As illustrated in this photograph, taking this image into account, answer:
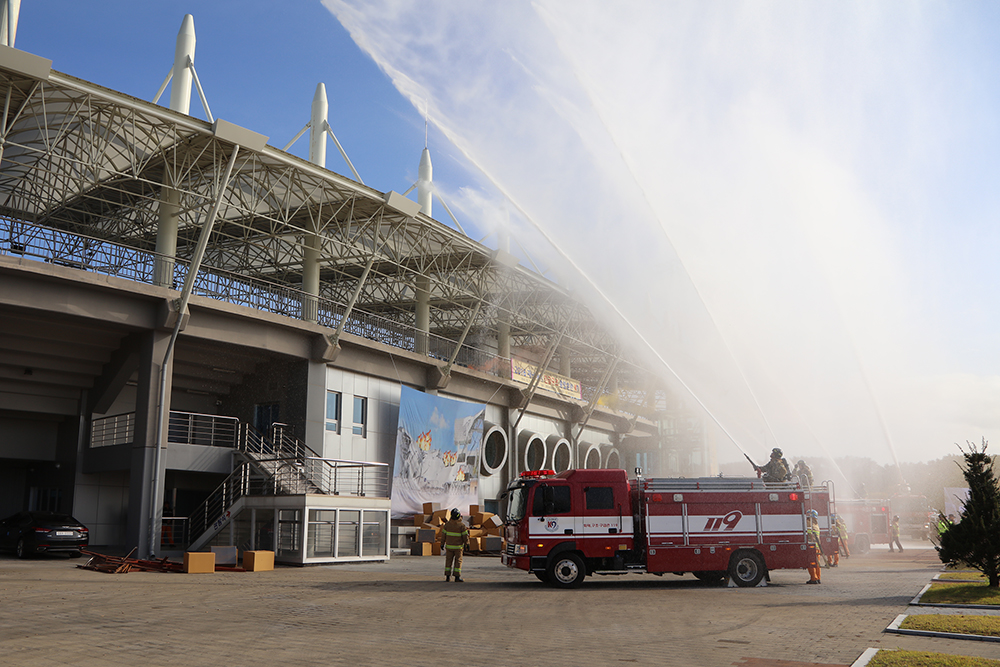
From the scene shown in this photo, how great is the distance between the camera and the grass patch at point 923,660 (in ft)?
27.1

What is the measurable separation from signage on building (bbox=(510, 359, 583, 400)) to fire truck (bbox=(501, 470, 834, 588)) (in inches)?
1098

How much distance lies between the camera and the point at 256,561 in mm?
23188

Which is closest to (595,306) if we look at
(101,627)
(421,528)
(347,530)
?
(421,528)

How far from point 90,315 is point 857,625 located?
976 inches

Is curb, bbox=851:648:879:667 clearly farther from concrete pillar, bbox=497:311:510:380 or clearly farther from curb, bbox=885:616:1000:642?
concrete pillar, bbox=497:311:510:380

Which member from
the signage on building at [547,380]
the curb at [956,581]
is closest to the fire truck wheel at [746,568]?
the curb at [956,581]

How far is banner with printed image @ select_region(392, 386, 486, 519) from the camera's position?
119 feet

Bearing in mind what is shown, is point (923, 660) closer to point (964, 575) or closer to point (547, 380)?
point (964, 575)

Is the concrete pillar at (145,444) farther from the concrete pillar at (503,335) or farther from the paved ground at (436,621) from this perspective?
the concrete pillar at (503,335)

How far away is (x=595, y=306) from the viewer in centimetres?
3938

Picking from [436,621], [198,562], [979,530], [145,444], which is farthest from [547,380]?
[436,621]

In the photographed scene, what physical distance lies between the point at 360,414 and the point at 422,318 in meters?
8.64

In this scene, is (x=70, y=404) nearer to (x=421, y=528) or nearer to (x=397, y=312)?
(x=421, y=528)

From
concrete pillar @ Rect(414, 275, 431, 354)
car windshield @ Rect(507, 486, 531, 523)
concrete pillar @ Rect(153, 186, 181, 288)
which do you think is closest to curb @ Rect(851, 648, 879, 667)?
car windshield @ Rect(507, 486, 531, 523)
